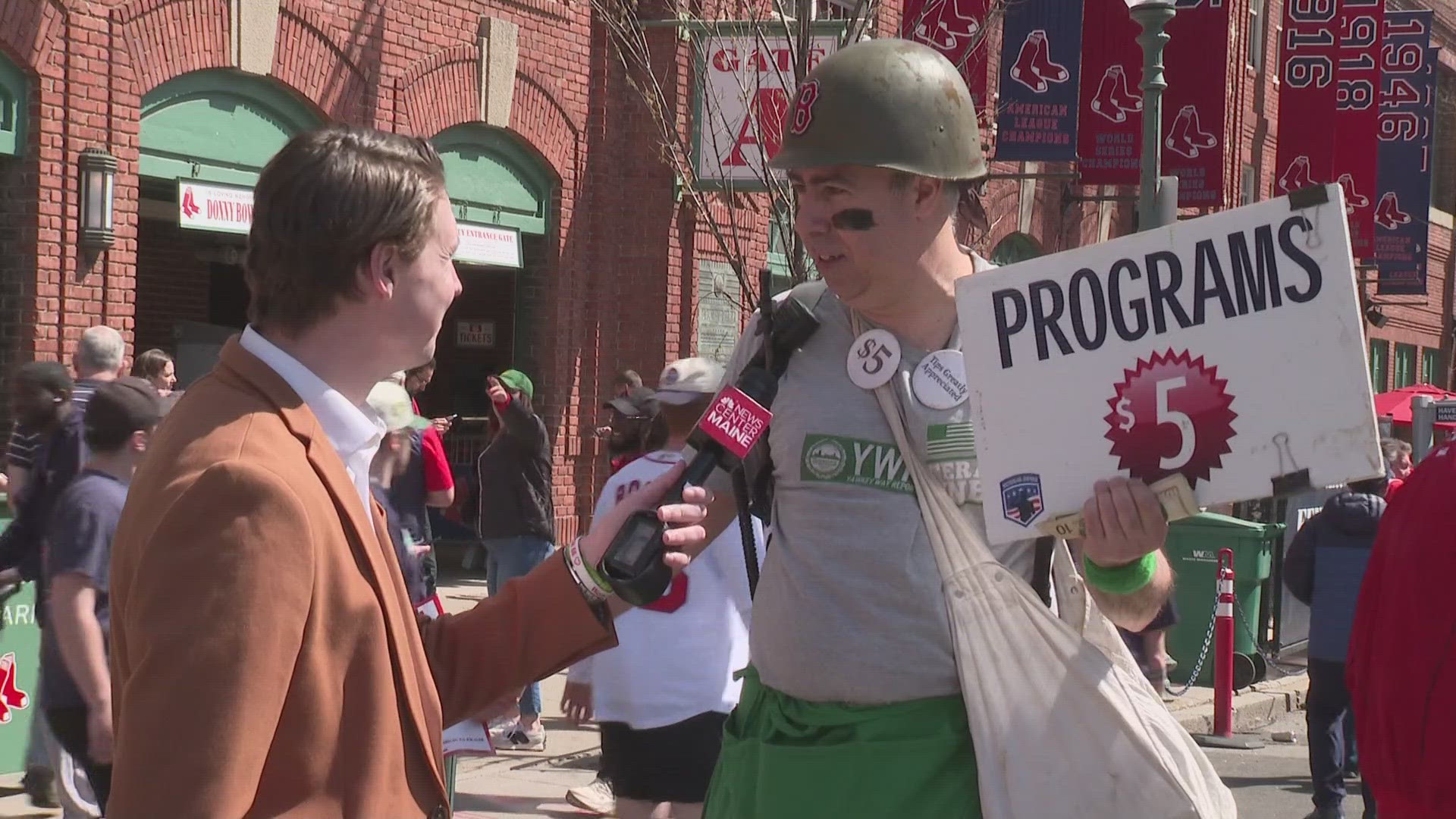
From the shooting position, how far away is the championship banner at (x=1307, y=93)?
83.5 feet

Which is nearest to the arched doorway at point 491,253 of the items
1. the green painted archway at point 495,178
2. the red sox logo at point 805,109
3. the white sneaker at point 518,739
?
the green painted archway at point 495,178

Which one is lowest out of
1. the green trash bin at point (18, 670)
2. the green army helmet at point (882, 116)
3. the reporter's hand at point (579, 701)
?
the green trash bin at point (18, 670)

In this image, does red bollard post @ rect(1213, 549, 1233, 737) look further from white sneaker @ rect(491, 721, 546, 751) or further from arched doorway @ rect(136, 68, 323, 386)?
arched doorway @ rect(136, 68, 323, 386)

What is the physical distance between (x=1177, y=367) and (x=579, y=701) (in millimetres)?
3575

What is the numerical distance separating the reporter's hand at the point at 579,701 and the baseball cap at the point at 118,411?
167 cm

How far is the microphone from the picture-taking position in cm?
260

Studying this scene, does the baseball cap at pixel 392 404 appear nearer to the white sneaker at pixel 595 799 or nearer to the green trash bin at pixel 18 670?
the white sneaker at pixel 595 799

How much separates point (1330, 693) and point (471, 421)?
1077 cm

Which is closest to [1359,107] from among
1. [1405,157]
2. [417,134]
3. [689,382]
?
[1405,157]

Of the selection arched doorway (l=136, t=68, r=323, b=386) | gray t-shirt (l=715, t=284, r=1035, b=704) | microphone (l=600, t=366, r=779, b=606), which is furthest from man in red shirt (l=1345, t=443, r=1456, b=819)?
arched doorway (l=136, t=68, r=323, b=386)

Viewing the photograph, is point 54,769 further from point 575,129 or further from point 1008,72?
point 1008,72

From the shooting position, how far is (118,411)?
5.80 m

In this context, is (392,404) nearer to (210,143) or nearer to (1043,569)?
(1043,569)

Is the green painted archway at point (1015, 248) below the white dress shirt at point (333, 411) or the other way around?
the other way around
